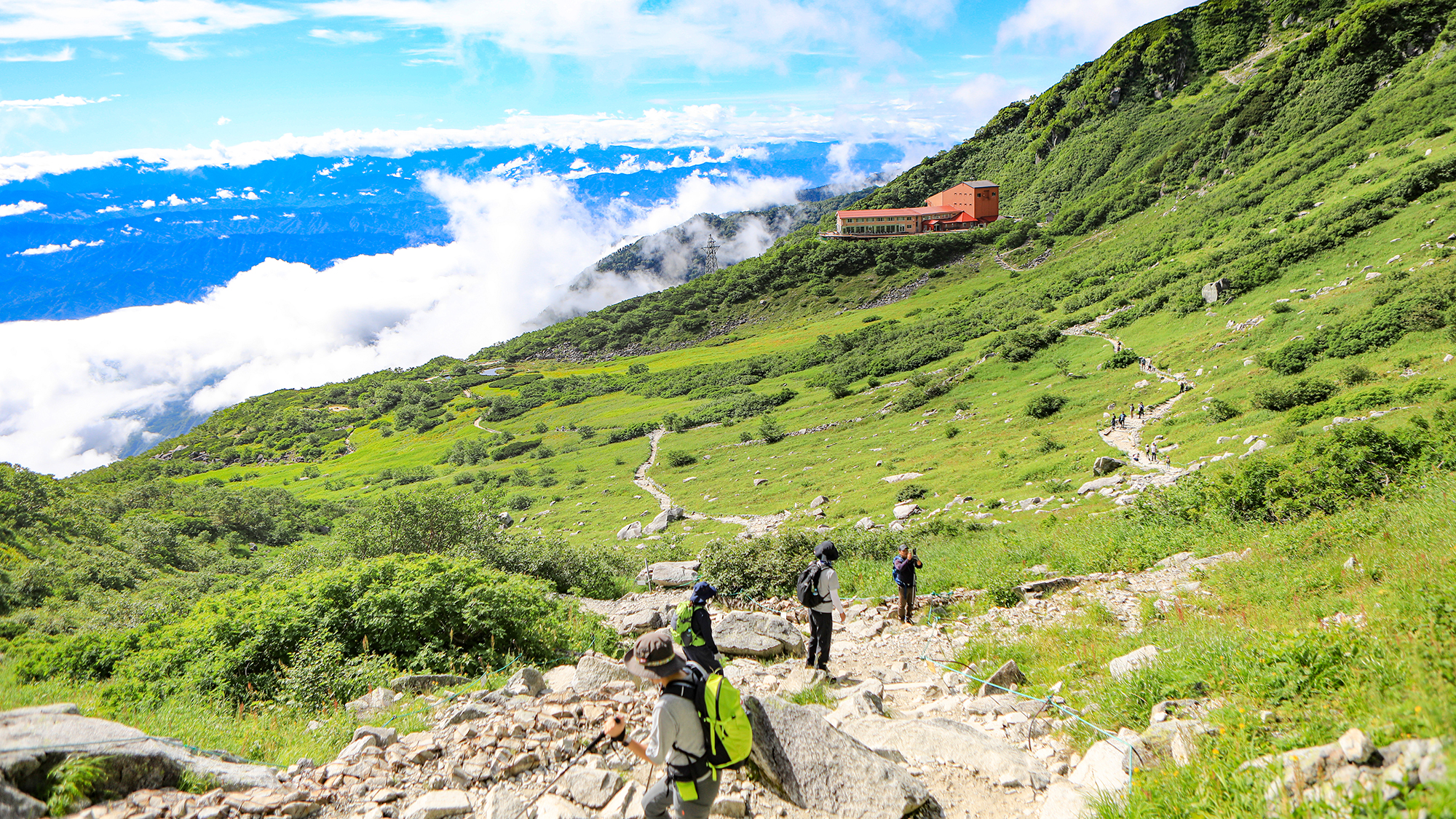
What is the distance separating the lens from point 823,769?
7816 millimetres

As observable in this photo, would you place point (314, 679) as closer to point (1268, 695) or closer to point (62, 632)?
point (62, 632)

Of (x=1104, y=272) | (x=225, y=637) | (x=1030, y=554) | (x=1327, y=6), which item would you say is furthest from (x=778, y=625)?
(x=1327, y=6)

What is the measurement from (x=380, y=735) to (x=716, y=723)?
6.16 meters

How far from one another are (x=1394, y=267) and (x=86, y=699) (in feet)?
183

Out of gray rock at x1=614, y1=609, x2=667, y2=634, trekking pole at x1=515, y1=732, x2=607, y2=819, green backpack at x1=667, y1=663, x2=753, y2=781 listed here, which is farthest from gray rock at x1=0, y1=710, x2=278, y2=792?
gray rock at x1=614, y1=609, x2=667, y2=634

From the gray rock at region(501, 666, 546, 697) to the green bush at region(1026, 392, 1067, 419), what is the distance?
37.5m

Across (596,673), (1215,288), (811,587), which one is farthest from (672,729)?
(1215,288)

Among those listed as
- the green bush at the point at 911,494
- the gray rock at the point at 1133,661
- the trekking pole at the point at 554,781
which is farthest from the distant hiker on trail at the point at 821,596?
the green bush at the point at 911,494

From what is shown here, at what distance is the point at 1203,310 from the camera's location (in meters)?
47.8

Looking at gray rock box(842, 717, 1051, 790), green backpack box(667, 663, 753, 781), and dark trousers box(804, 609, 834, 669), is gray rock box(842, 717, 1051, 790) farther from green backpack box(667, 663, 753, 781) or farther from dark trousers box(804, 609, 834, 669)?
green backpack box(667, 663, 753, 781)

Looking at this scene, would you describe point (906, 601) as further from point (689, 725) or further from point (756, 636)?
point (689, 725)

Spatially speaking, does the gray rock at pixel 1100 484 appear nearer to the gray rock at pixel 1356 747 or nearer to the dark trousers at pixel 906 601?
the dark trousers at pixel 906 601

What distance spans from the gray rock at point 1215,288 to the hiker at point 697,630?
5400 centimetres

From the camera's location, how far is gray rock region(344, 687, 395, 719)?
11070 mm
